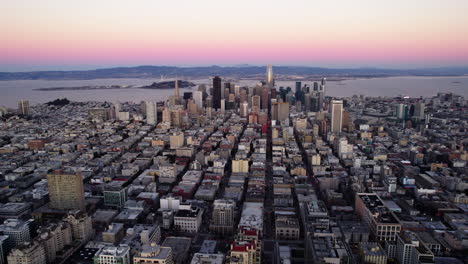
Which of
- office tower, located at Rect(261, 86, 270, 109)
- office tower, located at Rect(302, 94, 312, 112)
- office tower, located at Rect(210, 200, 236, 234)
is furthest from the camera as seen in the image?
office tower, located at Rect(261, 86, 270, 109)

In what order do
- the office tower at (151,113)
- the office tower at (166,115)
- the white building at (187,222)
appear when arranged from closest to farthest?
1. the white building at (187,222)
2. the office tower at (166,115)
3. the office tower at (151,113)

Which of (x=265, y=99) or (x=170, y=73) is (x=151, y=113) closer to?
(x=265, y=99)

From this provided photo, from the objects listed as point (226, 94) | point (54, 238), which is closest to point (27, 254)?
point (54, 238)

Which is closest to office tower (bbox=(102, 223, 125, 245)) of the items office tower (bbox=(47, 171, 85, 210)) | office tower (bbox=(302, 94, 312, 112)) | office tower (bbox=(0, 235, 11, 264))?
office tower (bbox=(47, 171, 85, 210))

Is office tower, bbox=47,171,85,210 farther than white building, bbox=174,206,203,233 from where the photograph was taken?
Yes

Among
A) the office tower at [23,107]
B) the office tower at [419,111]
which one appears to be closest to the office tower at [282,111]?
the office tower at [419,111]

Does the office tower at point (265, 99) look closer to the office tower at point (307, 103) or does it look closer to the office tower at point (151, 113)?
the office tower at point (307, 103)

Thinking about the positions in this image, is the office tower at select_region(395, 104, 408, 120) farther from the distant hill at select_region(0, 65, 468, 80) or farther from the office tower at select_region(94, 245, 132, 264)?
the distant hill at select_region(0, 65, 468, 80)
